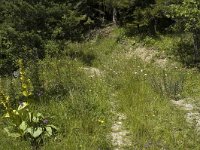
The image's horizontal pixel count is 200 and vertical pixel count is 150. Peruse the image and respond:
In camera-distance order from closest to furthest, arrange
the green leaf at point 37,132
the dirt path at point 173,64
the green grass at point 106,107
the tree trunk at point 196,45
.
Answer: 1. the green leaf at point 37,132
2. the green grass at point 106,107
3. the dirt path at point 173,64
4. the tree trunk at point 196,45

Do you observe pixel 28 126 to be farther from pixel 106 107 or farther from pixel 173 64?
pixel 173 64

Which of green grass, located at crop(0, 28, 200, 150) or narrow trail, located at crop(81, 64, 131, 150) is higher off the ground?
green grass, located at crop(0, 28, 200, 150)

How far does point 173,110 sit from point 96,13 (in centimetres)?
1126

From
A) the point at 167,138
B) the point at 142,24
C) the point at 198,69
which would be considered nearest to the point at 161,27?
the point at 142,24

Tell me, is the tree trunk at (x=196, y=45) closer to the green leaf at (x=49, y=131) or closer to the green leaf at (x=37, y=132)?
the green leaf at (x=49, y=131)

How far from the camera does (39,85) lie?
33.1 feet

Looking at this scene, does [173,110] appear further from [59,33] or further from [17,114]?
[59,33]

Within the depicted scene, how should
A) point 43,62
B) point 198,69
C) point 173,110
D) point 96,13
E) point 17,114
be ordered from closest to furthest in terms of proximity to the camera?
point 17,114 < point 173,110 < point 198,69 < point 43,62 < point 96,13

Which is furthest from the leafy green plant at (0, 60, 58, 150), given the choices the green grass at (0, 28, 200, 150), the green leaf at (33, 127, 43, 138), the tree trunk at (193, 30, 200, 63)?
the tree trunk at (193, 30, 200, 63)

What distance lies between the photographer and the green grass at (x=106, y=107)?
7.28 m

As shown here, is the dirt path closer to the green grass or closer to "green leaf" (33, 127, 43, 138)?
the green grass

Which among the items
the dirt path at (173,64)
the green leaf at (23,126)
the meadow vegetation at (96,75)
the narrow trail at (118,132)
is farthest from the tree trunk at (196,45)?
the green leaf at (23,126)

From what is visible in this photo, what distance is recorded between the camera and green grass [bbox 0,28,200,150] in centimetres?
728

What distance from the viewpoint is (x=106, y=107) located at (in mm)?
8820
